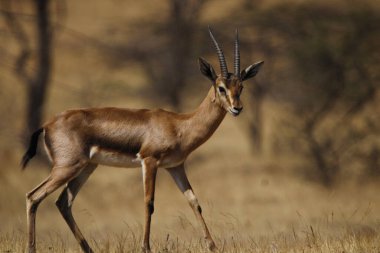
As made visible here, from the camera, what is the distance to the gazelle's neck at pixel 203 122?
10219 millimetres

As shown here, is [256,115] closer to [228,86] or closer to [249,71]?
[249,71]

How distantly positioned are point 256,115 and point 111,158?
16.0m

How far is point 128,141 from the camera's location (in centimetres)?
1000

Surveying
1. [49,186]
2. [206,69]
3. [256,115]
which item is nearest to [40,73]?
[256,115]

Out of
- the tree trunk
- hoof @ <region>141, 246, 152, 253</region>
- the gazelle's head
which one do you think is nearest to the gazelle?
the gazelle's head

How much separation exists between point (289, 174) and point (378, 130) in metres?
2.61

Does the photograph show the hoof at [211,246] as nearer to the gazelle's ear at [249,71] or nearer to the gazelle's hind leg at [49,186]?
the gazelle's hind leg at [49,186]

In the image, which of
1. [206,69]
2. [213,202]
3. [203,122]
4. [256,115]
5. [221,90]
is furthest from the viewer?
[256,115]

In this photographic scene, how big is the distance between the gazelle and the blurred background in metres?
4.40

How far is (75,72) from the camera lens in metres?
41.3

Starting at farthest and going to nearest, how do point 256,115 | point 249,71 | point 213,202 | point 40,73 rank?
point 256,115
point 40,73
point 213,202
point 249,71

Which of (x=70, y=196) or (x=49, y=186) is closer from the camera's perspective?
(x=49, y=186)

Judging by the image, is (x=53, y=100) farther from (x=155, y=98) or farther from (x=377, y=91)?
(x=377, y=91)

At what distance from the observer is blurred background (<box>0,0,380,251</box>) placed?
18.0 meters
